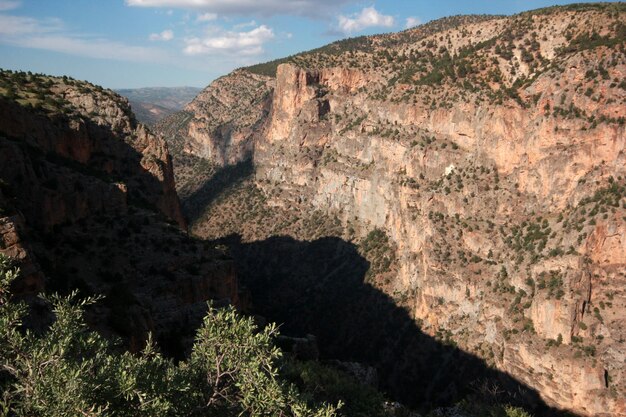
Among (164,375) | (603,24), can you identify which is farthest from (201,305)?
(603,24)

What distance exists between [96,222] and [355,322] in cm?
4624

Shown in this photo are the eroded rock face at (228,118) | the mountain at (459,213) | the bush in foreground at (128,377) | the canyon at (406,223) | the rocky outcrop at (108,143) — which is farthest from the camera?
the eroded rock face at (228,118)

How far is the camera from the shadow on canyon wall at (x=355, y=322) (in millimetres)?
56125

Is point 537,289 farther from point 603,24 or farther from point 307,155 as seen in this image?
point 307,155

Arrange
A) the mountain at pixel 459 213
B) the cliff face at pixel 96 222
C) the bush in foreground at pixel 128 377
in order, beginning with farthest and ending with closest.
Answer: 1. the mountain at pixel 459 213
2. the cliff face at pixel 96 222
3. the bush in foreground at pixel 128 377

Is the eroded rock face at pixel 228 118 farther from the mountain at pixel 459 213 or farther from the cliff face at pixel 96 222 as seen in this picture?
the cliff face at pixel 96 222

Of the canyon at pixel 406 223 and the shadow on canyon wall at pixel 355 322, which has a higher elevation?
the canyon at pixel 406 223

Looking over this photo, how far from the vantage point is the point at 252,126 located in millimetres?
142250

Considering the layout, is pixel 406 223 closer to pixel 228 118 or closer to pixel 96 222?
pixel 96 222

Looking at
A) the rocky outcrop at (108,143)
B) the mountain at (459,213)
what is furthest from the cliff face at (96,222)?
the mountain at (459,213)

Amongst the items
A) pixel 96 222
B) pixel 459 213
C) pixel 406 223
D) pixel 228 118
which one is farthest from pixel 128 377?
pixel 228 118

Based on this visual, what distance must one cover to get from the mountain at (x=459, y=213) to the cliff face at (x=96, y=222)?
108 ft

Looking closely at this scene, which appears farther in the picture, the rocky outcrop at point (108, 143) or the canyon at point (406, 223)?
the rocky outcrop at point (108, 143)

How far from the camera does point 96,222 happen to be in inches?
1553
